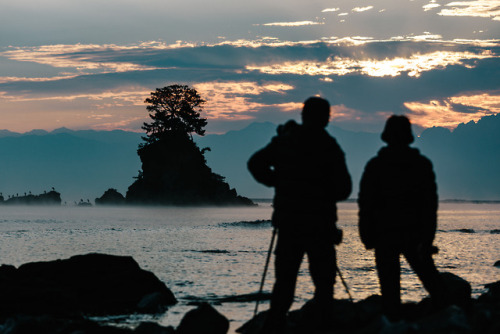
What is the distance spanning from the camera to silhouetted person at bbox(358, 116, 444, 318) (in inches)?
315

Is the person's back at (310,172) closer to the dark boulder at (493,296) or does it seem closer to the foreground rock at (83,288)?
the dark boulder at (493,296)

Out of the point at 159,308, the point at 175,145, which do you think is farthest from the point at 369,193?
the point at 175,145

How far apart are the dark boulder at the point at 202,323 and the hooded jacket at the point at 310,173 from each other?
12.0ft

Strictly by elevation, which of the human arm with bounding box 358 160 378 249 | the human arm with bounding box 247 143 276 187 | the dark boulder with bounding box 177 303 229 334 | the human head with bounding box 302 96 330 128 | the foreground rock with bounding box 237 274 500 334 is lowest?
the dark boulder with bounding box 177 303 229 334

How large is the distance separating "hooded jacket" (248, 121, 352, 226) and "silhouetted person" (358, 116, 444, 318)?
0.67 meters

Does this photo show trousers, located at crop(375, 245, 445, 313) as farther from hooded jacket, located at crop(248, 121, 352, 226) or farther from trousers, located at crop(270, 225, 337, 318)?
hooded jacket, located at crop(248, 121, 352, 226)

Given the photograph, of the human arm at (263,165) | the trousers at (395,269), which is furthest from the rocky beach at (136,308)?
the human arm at (263,165)

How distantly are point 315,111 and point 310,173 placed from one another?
0.73 m

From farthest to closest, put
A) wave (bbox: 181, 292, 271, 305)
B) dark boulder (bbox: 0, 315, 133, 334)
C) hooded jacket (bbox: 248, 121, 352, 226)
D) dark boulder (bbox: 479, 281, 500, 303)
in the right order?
wave (bbox: 181, 292, 271, 305) → dark boulder (bbox: 479, 281, 500, 303) → dark boulder (bbox: 0, 315, 133, 334) → hooded jacket (bbox: 248, 121, 352, 226)

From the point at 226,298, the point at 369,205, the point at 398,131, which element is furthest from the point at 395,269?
the point at 226,298

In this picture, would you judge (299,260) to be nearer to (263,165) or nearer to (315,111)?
(263,165)

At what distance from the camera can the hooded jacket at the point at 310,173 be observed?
24.4 ft

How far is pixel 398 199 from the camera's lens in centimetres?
800

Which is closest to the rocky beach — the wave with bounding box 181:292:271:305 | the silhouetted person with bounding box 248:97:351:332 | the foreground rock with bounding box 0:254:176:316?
the foreground rock with bounding box 0:254:176:316
